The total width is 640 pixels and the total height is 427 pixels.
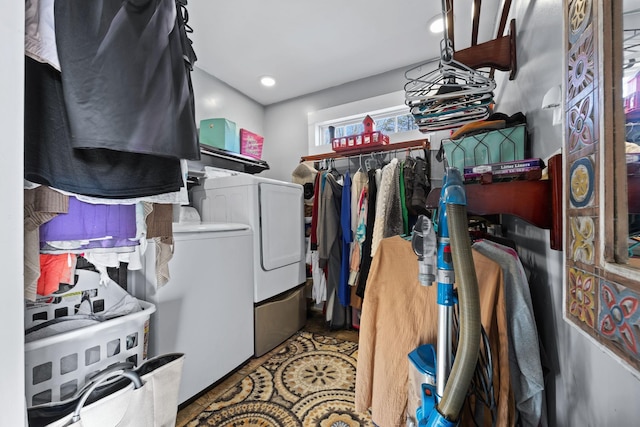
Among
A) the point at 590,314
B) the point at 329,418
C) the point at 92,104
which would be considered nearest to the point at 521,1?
the point at 590,314

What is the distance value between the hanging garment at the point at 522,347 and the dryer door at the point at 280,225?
1557 mm

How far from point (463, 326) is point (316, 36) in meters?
2.24

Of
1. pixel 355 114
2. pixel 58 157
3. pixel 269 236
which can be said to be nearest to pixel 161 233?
pixel 58 157

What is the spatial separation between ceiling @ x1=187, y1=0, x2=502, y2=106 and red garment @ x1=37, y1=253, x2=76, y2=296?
175 cm

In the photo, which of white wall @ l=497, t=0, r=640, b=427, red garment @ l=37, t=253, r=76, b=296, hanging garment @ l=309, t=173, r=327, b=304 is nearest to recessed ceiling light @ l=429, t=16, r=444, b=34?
white wall @ l=497, t=0, r=640, b=427

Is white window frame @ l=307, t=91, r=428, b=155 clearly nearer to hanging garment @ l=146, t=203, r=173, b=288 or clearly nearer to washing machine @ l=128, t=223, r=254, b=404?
washing machine @ l=128, t=223, r=254, b=404

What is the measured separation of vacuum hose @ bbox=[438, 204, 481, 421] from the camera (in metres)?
0.45

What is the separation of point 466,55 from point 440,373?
4.22ft

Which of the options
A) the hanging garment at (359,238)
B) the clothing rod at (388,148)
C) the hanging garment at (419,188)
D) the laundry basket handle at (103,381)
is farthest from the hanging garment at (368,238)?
the laundry basket handle at (103,381)

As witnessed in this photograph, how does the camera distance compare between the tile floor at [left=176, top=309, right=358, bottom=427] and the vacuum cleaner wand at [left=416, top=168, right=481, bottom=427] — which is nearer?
the vacuum cleaner wand at [left=416, top=168, right=481, bottom=427]

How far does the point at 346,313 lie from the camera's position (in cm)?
224

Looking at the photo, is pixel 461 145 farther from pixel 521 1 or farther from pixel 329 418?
pixel 329 418

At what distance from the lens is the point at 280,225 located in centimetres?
207

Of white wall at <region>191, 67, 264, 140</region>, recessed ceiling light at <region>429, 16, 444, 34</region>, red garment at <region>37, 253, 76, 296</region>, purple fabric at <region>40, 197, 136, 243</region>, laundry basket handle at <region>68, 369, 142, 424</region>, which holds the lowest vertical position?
laundry basket handle at <region>68, 369, 142, 424</region>
